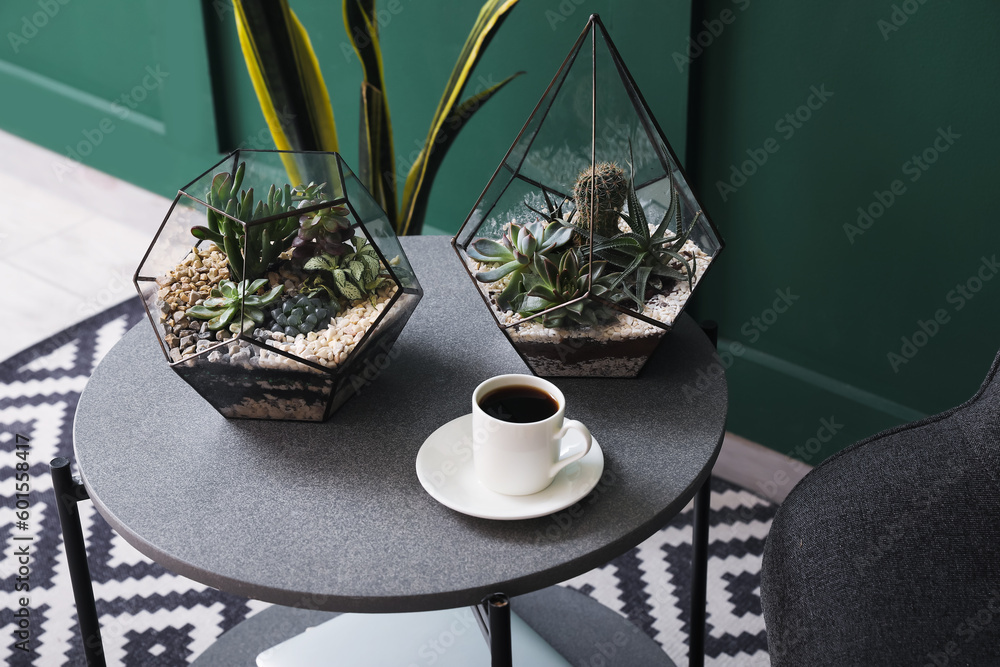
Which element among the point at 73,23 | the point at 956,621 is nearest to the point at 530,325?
the point at 956,621

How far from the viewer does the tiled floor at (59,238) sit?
2270 mm

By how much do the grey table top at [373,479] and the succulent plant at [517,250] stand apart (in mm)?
110

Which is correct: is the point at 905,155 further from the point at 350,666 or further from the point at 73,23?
the point at 73,23

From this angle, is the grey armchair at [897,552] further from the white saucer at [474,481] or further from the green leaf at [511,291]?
the green leaf at [511,291]

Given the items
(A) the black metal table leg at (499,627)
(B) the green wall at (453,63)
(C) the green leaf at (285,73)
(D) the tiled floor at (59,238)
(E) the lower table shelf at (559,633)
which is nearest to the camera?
(A) the black metal table leg at (499,627)

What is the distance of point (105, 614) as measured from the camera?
1498mm

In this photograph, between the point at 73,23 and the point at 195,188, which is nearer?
the point at 195,188

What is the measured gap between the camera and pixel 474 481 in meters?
0.88

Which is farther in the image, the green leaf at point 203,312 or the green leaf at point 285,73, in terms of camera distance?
the green leaf at point 285,73

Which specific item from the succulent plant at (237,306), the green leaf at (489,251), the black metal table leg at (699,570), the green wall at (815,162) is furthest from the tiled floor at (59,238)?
the black metal table leg at (699,570)

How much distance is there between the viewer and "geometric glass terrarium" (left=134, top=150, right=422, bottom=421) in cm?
92

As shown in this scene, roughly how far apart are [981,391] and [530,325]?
469 mm

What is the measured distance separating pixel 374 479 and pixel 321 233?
249 mm

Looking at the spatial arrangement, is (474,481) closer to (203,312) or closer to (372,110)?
(203,312)
